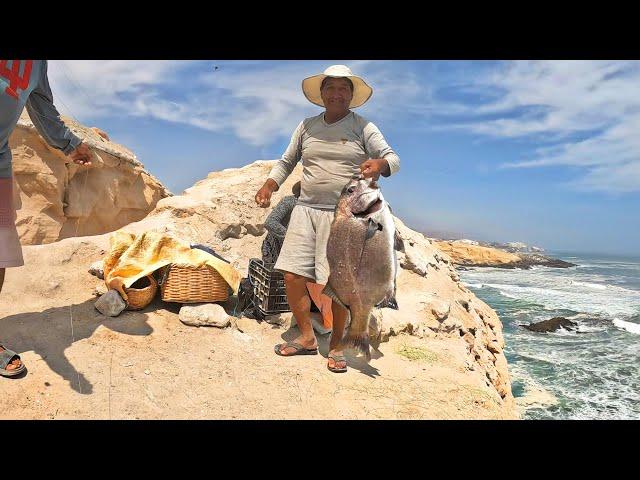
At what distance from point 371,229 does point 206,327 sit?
94.1 inches

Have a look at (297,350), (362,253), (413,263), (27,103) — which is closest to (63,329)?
(27,103)

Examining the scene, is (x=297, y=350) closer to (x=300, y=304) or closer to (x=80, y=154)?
(x=300, y=304)

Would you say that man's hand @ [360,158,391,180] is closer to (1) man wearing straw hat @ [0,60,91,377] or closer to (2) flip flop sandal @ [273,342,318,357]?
(2) flip flop sandal @ [273,342,318,357]

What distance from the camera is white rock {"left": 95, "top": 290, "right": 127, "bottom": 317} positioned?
4371 millimetres

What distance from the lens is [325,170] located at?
153 inches

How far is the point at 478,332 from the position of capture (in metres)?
7.31

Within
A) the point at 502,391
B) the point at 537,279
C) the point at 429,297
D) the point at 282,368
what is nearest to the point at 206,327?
the point at 282,368

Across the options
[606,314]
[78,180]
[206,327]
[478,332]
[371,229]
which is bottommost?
[606,314]

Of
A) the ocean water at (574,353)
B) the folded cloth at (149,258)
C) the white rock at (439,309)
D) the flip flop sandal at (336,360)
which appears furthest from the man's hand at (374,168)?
the ocean water at (574,353)

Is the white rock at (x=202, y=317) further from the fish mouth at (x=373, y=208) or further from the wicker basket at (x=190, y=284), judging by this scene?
the fish mouth at (x=373, y=208)

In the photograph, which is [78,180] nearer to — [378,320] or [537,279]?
[378,320]

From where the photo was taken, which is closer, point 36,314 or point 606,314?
point 36,314

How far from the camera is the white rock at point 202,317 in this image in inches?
180

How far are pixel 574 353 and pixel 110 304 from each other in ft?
47.6
